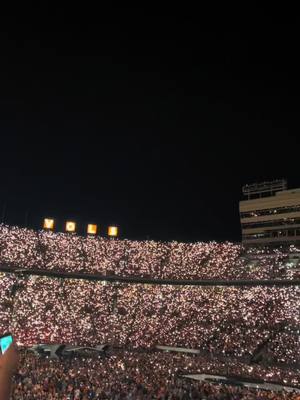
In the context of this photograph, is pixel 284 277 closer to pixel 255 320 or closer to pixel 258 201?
pixel 255 320

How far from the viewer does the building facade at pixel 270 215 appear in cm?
6166

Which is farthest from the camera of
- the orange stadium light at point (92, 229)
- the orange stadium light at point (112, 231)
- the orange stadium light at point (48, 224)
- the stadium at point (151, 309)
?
the orange stadium light at point (112, 231)

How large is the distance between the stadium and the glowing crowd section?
12 cm

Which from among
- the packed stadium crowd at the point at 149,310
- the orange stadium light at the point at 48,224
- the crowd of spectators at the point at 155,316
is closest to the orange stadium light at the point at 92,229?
the packed stadium crowd at the point at 149,310

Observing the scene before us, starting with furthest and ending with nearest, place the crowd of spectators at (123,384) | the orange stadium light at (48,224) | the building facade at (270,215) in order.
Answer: the building facade at (270,215) < the orange stadium light at (48,224) < the crowd of spectators at (123,384)

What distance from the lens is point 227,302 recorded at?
148ft

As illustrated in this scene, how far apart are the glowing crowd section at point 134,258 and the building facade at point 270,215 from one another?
590cm

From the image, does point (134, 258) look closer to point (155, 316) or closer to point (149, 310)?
point (149, 310)

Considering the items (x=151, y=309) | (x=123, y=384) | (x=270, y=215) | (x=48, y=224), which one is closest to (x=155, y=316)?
(x=151, y=309)

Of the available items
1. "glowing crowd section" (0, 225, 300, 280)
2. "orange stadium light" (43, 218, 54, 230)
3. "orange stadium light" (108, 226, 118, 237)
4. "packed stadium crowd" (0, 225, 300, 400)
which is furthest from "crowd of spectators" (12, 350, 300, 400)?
"orange stadium light" (108, 226, 118, 237)

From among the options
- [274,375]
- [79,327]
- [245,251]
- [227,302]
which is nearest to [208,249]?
[245,251]

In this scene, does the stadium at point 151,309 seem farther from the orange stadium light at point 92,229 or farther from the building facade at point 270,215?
the orange stadium light at point 92,229

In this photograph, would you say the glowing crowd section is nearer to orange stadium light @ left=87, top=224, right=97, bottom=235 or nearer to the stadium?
the stadium

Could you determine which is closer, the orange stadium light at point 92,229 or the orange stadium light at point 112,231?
the orange stadium light at point 92,229
